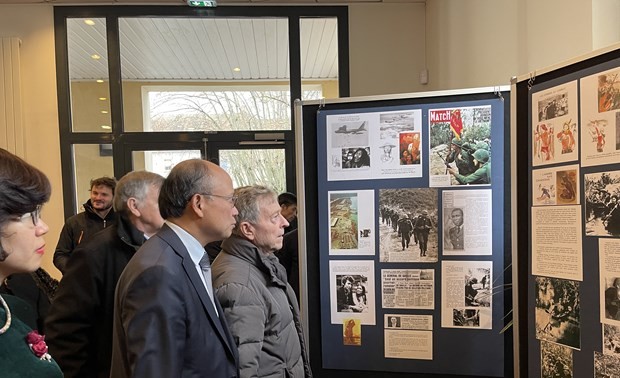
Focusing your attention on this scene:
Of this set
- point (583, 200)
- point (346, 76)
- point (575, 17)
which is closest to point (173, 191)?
point (583, 200)

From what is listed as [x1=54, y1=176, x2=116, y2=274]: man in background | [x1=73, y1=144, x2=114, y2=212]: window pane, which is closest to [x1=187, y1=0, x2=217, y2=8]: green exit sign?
[x1=73, y1=144, x2=114, y2=212]: window pane

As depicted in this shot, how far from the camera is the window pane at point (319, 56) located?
16.4ft

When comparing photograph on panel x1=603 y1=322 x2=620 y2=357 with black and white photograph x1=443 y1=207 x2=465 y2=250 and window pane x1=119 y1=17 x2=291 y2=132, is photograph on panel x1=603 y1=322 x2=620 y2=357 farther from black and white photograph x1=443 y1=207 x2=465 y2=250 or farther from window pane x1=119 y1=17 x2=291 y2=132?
window pane x1=119 y1=17 x2=291 y2=132

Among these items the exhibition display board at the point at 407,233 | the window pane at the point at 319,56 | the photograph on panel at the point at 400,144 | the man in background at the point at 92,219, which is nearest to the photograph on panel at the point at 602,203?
the exhibition display board at the point at 407,233

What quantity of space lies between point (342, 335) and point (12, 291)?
1544mm

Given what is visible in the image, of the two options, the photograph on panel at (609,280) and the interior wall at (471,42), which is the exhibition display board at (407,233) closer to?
the photograph on panel at (609,280)

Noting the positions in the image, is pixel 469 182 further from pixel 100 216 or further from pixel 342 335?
pixel 100 216

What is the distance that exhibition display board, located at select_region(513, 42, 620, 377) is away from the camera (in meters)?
1.39

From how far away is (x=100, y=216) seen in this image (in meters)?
3.63

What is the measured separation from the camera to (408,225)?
215 centimetres

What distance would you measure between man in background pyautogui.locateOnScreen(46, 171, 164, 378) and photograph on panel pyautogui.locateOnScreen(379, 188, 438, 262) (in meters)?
1.15

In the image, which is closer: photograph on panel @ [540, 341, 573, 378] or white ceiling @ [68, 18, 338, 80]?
photograph on panel @ [540, 341, 573, 378]

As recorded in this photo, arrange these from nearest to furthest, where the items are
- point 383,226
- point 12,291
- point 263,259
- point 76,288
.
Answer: point 76,288
point 263,259
point 12,291
point 383,226

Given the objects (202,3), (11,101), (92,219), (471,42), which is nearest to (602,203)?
(471,42)
